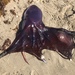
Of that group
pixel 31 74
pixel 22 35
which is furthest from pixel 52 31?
pixel 31 74

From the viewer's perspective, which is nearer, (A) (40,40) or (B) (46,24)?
(A) (40,40)

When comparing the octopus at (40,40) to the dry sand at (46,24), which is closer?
the dry sand at (46,24)

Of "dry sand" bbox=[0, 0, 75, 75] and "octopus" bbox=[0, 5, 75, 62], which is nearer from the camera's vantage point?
"dry sand" bbox=[0, 0, 75, 75]

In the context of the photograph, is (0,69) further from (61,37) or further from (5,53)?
(61,37)
